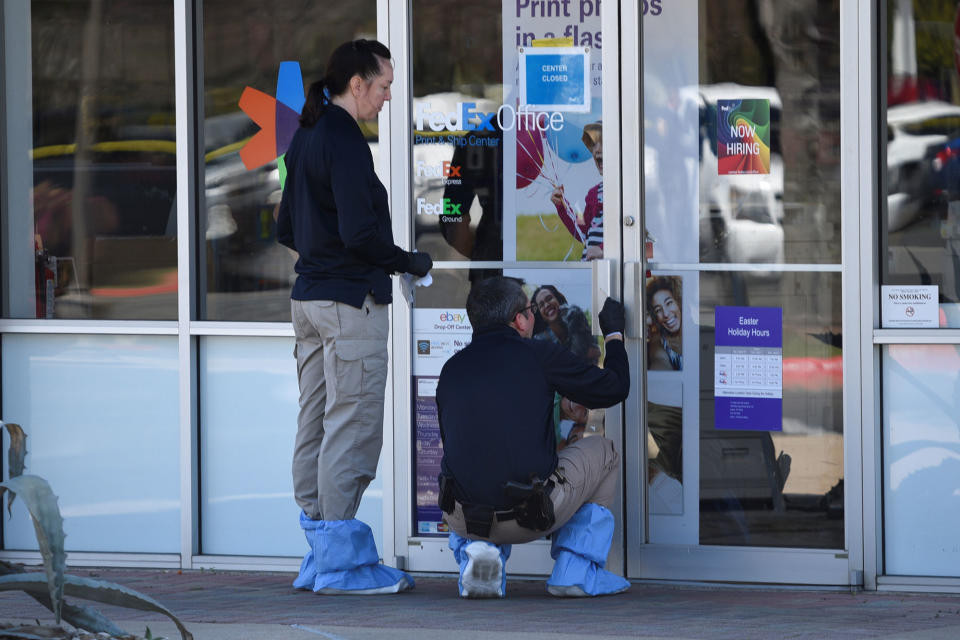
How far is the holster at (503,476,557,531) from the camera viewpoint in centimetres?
492

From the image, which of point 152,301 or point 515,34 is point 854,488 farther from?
point 152,301

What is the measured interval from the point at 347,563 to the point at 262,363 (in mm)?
1289

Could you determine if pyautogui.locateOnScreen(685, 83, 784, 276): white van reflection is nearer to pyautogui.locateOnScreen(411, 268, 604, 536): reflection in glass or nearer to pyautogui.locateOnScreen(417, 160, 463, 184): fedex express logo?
pyautogui.locateOnScreen(411, 268, 604, 536): reflection in glass

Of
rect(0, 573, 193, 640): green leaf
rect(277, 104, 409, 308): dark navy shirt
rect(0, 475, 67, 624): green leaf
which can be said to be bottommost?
rect(0, 573, 193, 640): green leaf

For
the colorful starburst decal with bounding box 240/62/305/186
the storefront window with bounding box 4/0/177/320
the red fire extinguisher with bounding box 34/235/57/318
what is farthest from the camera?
the red fire extinguisher with bounding box 34/235/57/318

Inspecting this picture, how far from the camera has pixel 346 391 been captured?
509cm

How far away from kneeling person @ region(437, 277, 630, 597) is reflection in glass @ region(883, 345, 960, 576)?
122 cm

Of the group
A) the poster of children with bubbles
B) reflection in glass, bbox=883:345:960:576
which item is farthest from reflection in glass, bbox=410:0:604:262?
reflection in glass, bbox=883:345:960:576

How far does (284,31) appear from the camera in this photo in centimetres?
611

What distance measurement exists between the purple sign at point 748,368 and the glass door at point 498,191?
50 cm

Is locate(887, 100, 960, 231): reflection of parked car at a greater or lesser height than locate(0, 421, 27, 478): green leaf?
greater

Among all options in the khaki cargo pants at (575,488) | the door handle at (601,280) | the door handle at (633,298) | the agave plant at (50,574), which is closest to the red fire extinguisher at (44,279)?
the khaki cargo pants at (575,488)

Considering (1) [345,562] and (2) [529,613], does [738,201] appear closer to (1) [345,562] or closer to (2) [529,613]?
(2) [529,613]

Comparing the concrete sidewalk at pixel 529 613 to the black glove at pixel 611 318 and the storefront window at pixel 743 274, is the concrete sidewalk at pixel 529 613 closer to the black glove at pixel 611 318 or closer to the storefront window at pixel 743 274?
the storefront window at pixel 743 274
